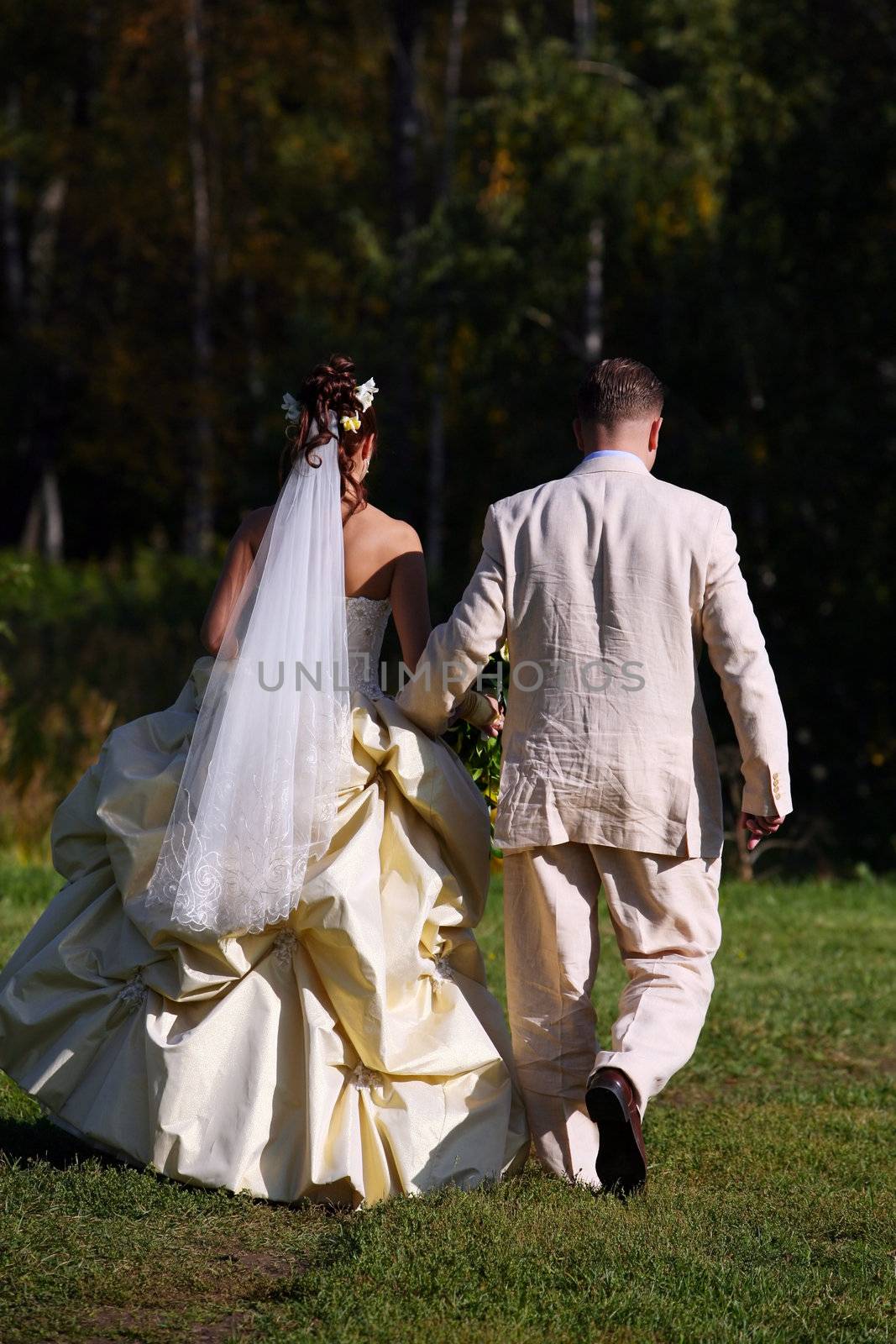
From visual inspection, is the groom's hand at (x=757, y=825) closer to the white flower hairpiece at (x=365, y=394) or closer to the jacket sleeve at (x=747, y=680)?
the jacket sleeve at (x=747, y=680)

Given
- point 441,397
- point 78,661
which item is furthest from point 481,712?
point 441,397

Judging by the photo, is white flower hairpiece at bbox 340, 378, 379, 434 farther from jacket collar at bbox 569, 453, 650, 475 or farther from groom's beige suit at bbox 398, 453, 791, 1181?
jacket collar at bbox 569, 453, 650, 475

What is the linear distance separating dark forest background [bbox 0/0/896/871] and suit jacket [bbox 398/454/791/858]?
3.08 ft

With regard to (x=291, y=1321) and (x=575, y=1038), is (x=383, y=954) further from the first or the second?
(x=291, y=1321)

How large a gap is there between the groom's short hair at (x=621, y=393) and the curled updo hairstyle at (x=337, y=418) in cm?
69

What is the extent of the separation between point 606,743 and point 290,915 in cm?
92

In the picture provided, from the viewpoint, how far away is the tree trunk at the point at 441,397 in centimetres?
1744

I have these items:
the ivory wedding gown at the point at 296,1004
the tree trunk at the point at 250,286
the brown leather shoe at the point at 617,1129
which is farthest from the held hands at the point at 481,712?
the tree trunk at the point at 250,286

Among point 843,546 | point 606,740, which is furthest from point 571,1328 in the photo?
point 843,546

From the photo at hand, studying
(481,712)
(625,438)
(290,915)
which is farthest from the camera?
(481,712)

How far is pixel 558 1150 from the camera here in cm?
401

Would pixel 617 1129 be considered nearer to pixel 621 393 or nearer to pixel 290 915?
pixel 290 915

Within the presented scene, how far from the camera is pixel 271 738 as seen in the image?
13.2 ft

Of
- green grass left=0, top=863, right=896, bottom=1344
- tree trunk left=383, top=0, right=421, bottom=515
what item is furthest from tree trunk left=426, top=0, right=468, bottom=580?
green grass left=0, top=863, right=896, bottom=1344
